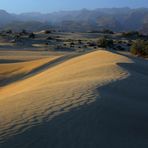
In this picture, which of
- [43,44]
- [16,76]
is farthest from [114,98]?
[43,44]

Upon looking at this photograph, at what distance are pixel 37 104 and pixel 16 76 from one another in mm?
12899

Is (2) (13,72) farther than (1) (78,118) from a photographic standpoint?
Yes

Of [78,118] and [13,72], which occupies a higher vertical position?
[78,118]

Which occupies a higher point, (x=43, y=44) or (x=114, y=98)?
(x=114, y=98)

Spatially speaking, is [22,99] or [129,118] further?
[22,99]

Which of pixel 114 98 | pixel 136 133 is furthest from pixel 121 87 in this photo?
pixel 136 133

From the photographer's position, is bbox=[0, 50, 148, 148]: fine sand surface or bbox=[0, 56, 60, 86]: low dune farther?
bbox=[0, 56, 60, 86]: low dune

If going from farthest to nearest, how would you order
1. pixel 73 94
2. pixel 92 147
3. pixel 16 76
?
pixel 16 76 → pixel 73 94 → pixel 92 147

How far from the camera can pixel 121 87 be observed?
1152cm

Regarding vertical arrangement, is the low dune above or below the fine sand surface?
below

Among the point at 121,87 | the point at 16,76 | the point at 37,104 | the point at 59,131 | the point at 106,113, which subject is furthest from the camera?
the point at 16,76

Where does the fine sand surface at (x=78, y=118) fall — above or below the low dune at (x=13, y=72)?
above

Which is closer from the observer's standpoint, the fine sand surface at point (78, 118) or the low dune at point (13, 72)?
the fine sand surface at point (78, 118)

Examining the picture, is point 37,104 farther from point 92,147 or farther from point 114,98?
point 92,147
